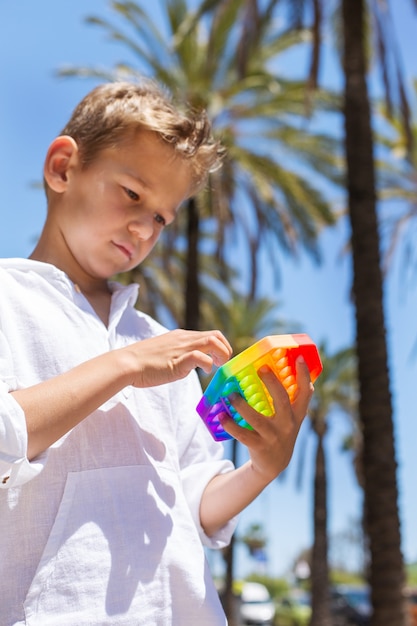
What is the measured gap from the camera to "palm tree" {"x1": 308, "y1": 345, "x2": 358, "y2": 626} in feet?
81.3

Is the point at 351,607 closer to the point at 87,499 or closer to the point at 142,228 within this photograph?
the point at 142,228

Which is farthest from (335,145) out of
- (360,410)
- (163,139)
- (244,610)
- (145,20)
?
(244,610)

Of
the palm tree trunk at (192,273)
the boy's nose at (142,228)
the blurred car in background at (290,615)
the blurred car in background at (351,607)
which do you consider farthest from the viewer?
the blurred car in background at (290,615)

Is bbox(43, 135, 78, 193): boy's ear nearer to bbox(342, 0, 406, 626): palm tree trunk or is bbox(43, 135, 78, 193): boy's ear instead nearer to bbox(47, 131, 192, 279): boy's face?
bbox(47, 131, 192, 279): boy's face

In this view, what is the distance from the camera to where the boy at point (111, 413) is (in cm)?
130

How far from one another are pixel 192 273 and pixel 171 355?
523 inches

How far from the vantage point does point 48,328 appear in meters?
1.50

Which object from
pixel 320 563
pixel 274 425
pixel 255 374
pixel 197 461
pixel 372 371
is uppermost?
pixel 255 374

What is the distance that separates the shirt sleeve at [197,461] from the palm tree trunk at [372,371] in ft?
20.5

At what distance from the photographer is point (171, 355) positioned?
1413 mm

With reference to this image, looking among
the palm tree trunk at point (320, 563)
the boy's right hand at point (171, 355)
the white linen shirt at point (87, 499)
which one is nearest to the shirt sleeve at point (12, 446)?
the white linen shirt at point (87, 499)

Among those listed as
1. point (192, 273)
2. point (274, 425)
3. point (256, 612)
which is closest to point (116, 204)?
point (274, 425)

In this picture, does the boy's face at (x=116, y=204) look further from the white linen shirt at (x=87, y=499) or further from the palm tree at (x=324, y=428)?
the palm tree at (x=324, y=428)

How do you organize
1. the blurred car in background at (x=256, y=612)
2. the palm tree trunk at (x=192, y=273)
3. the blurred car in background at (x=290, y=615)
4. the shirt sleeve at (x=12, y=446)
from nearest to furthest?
the shirt sleeve at (x=12, y=446) → the palm tree trunk at (x=192, y=273) → the blurred car in background at (x=256, y=612) → the blurred car in background at (x=290, y=615)
